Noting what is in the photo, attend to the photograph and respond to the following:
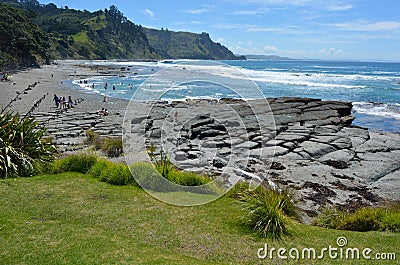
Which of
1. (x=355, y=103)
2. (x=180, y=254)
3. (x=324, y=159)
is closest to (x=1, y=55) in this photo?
(x=355, y=103)

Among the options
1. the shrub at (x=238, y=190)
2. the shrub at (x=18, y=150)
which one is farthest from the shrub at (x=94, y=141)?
the shrub at (x=238, y=190)

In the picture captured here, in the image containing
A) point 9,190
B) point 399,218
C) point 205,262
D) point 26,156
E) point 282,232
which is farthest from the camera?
point 26,156

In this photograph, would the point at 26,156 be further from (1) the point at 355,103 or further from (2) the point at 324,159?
(1) the point at 355,103

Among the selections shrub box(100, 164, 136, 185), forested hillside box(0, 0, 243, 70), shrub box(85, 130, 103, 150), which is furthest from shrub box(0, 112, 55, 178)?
forested hillside box(0, 0, 243, 70)

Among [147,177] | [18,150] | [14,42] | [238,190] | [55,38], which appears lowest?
[238,190]

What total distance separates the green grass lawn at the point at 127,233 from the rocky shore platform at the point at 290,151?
119 inches

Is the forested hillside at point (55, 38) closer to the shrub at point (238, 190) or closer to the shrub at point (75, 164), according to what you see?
the shrub at point (75, 164)

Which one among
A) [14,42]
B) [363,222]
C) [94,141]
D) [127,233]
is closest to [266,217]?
[363,222]

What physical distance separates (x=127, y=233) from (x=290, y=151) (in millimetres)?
11841

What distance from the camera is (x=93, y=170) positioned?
10938 millimetres

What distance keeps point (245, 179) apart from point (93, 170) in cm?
505

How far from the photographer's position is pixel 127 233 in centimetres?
691

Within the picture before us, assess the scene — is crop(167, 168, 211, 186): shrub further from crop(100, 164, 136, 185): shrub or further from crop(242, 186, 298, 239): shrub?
crop(242, 186, 298, 239): shrub

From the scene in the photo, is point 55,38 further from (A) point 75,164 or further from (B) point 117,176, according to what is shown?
(B) point 117,176
